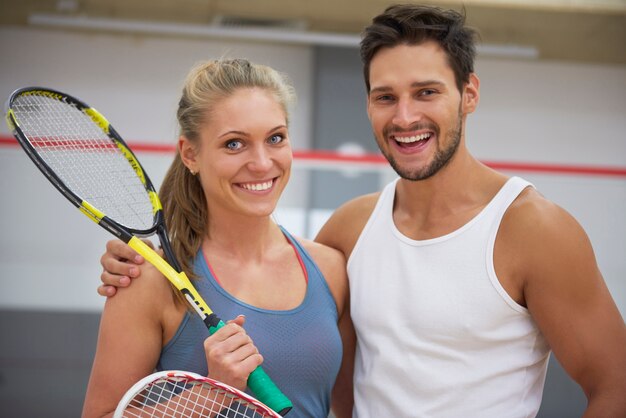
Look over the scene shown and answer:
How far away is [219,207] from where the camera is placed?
5.96 feet

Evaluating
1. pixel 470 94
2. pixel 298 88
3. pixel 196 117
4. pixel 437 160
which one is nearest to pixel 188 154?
pixel 196 117

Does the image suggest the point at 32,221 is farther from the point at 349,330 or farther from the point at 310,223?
the point at 349,330

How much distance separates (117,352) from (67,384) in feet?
6.64

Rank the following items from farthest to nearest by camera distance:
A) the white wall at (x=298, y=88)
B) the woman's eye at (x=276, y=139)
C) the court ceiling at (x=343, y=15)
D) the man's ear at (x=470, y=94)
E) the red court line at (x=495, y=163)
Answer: the white wall at (x=298, y=88)
the court ceiling at (x=343, y=15)
the red court line at (x=495, y=163)
the man's ear at (x=470, y=94)
the woman's eye at (x=276, y=139)

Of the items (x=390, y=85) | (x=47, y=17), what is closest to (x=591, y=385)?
(x=390, y=85)

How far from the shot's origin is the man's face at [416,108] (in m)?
1.80

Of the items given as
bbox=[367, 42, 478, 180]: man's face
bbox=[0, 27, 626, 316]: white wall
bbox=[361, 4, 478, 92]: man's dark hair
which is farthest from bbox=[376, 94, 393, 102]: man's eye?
bbox=[0, 27, 626, 316]: white wall

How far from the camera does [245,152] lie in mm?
1731

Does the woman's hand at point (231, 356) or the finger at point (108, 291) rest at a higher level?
the finger at point (108, 291)

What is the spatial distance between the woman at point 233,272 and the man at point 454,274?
106mm

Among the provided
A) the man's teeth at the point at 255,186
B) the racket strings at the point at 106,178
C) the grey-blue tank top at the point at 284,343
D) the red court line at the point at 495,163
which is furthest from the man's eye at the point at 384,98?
the red court line at the point at 495,163

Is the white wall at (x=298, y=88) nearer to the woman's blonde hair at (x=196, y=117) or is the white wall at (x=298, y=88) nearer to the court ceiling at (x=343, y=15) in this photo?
the court ceiling at (x=343, y=15)

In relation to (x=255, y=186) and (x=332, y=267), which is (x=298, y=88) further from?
(x=255, y=186)

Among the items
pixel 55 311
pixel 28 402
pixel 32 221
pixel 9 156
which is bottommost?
pixel 28 402
